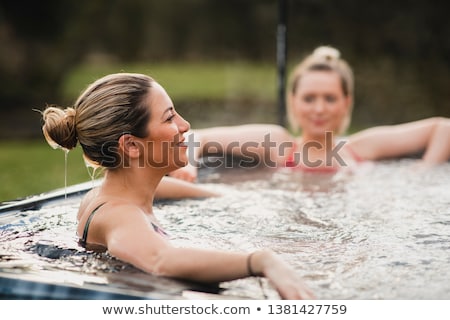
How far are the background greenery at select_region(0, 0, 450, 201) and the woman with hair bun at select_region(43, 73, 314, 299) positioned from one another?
487 centimetres

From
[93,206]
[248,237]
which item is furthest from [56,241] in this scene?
[248,237]

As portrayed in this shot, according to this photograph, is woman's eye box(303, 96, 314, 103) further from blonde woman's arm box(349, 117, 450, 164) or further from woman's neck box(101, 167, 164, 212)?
woman's neck box(101, 167, 164, 212)

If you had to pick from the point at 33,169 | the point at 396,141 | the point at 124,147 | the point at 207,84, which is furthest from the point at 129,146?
the point at 207,84

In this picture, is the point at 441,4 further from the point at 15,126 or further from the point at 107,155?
the point at 107,155

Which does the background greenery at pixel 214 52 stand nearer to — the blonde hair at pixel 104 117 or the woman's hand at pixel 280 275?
the blonde hair at pixel 104 117

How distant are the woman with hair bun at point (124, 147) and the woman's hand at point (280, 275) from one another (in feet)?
0.93

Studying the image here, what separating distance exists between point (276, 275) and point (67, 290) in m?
0.53

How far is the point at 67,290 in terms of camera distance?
1652mm

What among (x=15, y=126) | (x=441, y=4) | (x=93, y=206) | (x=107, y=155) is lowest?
(x=15, y=126)

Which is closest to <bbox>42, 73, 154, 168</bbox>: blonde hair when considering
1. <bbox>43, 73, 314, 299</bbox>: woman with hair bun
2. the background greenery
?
<bbox>43, 73, 314, 299</bbox>: woman with hair bun

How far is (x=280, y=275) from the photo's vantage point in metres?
1.63

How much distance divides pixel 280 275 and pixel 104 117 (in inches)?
29.8
